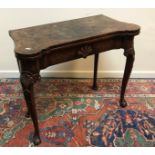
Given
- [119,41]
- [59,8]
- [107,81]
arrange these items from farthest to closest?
1. [107,81]
2. [59,8]
3. [119,41]

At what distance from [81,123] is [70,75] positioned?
0.67 meters

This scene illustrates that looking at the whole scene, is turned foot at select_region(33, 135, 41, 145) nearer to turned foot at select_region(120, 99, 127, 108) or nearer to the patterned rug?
the patterned rug

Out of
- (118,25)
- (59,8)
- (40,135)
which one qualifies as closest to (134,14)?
(118,25)

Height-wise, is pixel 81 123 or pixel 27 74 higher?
pixel 27 74

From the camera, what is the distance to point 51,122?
1578mm

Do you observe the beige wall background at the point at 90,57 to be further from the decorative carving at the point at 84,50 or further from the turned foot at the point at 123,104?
the decorative carving at the point at 84,50

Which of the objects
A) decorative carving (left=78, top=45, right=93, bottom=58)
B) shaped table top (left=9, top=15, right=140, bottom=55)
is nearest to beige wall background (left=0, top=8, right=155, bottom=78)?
shaped table top (left=9, top=15, right=140, bottom=55)

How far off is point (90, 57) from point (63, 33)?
2.55ft

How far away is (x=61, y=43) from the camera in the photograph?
1137 mm

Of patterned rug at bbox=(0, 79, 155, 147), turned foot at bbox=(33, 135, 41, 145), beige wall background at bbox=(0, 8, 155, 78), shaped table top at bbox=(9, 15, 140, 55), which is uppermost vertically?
shaped table top at bbox=(9, 15, 140, 55)

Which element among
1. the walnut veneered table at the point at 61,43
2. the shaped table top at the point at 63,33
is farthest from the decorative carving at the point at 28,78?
the shaped table top at the point at 63,33

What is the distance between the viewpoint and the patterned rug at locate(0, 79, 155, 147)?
1.44m

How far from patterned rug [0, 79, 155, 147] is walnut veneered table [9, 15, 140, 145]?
20 cm
